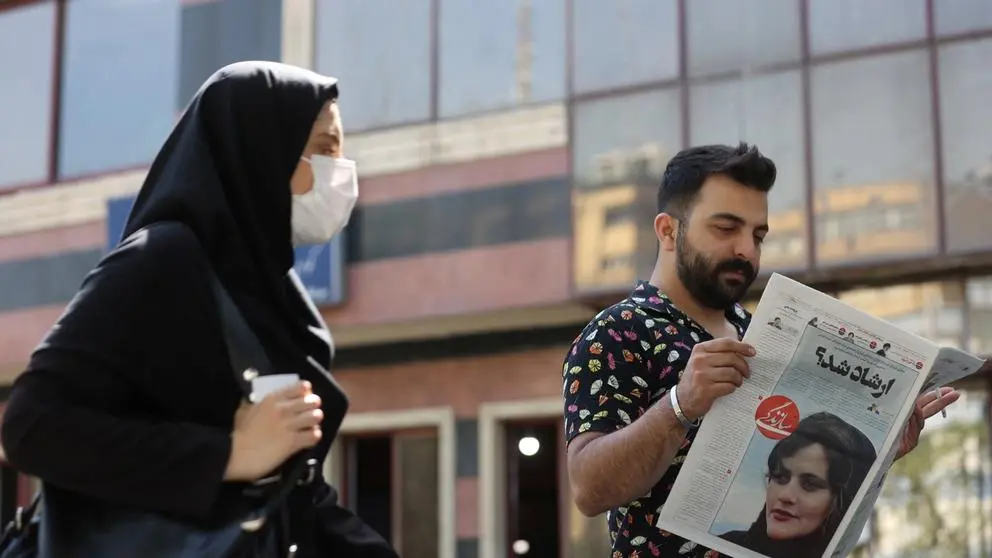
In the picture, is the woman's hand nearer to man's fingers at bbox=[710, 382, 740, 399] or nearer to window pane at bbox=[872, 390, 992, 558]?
man's fingers at bbox=[710, 382, 740, 399]

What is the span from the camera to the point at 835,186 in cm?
1153

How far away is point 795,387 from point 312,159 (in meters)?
1.02

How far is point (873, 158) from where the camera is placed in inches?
450

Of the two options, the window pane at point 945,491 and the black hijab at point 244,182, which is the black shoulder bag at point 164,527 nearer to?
the black hijab at point 244,182

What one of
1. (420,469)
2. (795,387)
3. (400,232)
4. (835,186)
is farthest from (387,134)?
(795,387)

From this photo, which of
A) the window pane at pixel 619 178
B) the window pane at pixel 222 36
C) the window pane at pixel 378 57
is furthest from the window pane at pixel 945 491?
the window pane at pixel 222 36

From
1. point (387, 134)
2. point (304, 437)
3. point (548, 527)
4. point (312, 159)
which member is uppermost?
point (387, 134)

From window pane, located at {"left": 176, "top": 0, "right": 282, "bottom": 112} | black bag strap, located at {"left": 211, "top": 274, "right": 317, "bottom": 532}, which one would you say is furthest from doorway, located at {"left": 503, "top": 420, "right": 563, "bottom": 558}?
→ black bag strap, located at {"left": 211, "top": 274, "right": 317, "bottom": 532}

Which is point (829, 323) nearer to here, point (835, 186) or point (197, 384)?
point (197, 384)

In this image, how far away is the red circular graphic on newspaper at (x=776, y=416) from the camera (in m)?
3.09

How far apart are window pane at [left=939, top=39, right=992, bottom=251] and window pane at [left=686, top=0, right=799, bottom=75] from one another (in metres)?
1.20

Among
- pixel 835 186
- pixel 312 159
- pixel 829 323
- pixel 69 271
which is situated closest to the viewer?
pixel 312 159

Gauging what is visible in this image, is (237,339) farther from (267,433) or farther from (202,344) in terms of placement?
(267,433)

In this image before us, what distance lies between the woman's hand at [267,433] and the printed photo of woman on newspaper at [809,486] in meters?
1.00
